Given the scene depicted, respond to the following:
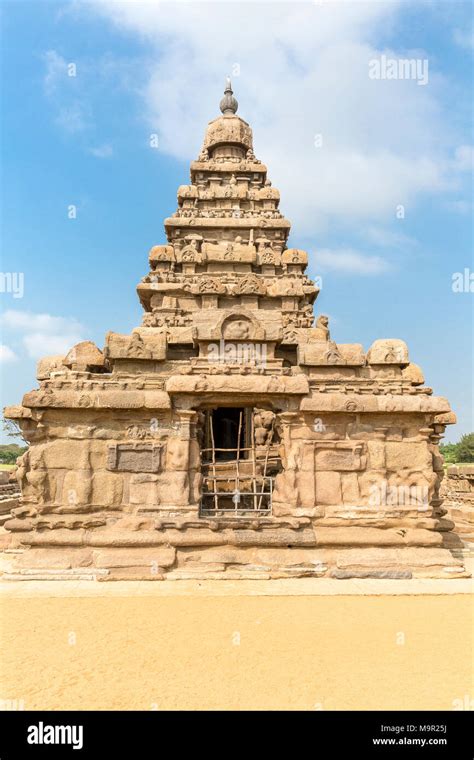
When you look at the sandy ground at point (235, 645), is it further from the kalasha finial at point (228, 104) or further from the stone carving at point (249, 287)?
the kalasha finial at point (228, 104)

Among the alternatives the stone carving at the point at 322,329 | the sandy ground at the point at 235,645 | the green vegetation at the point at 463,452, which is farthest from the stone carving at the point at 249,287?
the green vegetation at the point at 463,452

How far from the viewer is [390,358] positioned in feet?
35.2

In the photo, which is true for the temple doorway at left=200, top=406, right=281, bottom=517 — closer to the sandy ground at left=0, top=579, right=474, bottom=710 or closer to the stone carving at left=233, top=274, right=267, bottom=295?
the sandy ground at left=0, top=579, right=474, bottom=710

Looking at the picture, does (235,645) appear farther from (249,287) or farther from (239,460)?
(249,287)

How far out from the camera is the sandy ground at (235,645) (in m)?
4.79

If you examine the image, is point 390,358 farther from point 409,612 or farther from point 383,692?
point 383,692

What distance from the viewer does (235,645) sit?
5.93m

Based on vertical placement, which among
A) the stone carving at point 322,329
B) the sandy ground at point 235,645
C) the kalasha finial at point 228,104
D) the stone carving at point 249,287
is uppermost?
Result: the kalasha finial at point 228,104

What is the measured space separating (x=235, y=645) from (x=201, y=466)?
418 cm

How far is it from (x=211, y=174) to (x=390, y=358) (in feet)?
50.4

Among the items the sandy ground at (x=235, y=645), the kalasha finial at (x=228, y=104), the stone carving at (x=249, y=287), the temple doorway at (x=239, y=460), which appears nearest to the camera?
the sandy ground at (x=235, y=645)

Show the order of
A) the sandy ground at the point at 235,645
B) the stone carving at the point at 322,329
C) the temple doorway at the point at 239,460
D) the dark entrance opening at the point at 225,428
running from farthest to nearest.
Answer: the dark entrance opening at the point at 225,428 < the stone carving at the point at 322,329 < the temple doorway at the point at 239,460 < the sandy ground at the point at 235,645

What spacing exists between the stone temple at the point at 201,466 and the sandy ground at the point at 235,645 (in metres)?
0.64

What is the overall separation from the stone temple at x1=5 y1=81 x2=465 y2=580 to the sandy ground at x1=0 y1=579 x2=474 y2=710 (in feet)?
2.09
